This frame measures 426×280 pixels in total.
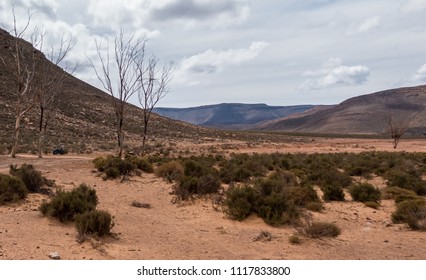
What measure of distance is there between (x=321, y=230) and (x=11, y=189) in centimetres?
774

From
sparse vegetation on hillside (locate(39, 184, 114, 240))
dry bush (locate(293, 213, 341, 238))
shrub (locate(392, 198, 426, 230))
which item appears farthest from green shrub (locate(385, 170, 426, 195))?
sparse vegetation on hillside (locate(39, 184, 114, 240))

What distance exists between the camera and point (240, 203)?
11.1 metres

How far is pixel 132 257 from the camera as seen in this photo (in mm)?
7496

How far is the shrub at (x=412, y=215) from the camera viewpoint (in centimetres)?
1045

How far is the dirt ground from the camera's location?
7.76 meters

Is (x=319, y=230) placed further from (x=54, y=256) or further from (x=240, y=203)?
(x=54, y=256)

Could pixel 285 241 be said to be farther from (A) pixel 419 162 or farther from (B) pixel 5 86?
(B) pixel 5 86

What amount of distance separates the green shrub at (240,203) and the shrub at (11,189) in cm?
537

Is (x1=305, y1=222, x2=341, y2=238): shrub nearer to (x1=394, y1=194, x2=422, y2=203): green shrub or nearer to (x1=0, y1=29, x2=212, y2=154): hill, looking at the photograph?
(x1=394, y1=194, x2=422, y2=203): green shrub

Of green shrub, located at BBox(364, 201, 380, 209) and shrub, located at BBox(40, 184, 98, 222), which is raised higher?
shrub, located at BBox(40, 184, 98, 222)

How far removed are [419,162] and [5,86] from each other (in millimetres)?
47209

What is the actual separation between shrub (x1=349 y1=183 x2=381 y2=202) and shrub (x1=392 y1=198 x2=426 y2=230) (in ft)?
6.66

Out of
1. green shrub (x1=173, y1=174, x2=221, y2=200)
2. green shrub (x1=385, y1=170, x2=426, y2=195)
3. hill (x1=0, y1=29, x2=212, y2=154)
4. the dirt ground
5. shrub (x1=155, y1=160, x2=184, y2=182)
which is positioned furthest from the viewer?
hill (x1=0, y1=29, x2=212, y2=154)

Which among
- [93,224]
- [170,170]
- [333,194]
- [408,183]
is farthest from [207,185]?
[408,183]
